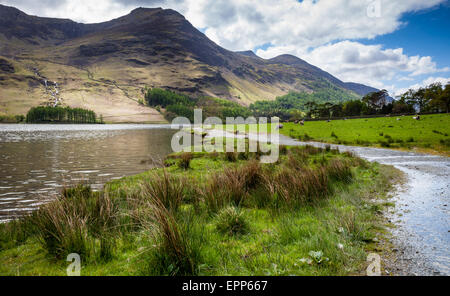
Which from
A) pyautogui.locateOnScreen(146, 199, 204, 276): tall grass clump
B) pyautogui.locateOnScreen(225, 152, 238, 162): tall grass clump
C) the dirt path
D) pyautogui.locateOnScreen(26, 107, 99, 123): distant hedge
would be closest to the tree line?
pyautogui.locateOnScreen(26, 107, 99, 123): distant hedge

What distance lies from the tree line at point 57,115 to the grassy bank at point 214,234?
187 metres

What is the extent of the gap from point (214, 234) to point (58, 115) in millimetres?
192349

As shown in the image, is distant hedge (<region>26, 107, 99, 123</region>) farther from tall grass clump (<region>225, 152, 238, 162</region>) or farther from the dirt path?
the dirt path

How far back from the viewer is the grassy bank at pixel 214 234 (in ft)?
11.7

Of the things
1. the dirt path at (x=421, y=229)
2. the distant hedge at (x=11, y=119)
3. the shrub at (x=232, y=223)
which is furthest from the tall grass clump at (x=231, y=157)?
the distant hedge at (x=11, y=119)

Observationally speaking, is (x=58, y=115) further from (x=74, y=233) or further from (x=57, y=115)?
(x=74, y=233)

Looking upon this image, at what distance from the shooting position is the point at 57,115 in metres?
156

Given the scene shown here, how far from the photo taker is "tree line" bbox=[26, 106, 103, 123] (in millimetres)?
149500

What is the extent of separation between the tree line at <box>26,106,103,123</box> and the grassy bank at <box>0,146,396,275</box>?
187 meters

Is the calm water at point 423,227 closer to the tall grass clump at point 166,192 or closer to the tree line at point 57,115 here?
the tall grass clump at point 166,192

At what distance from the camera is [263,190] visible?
696 centimetres

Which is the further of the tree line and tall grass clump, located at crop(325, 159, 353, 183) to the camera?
the tree line

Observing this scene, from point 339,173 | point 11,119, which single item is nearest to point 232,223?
point 339,173

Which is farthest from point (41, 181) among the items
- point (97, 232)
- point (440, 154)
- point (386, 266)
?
point (440, 154)
